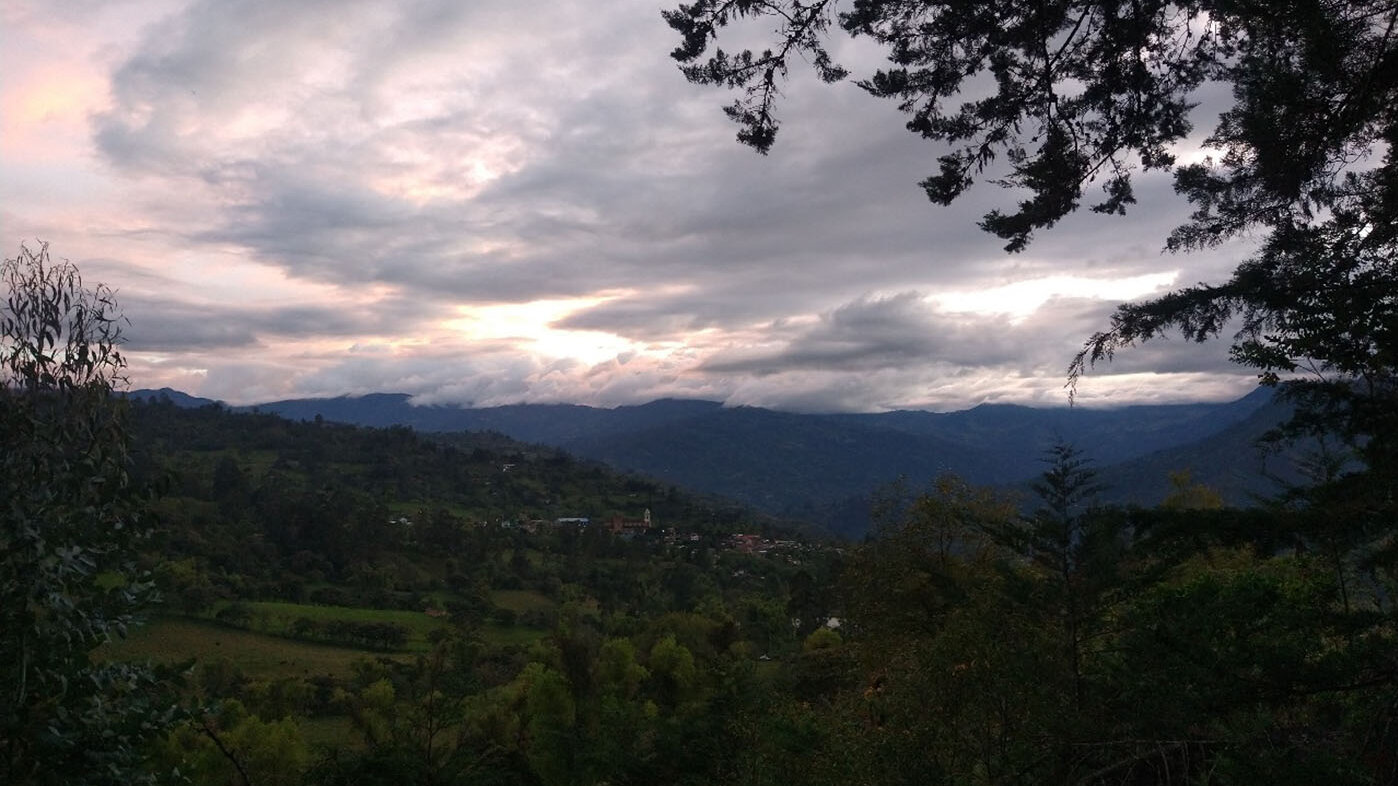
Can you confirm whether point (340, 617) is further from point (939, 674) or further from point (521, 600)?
point (939, 674)

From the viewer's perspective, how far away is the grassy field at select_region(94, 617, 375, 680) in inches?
1813

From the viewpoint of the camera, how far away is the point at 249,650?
50188 mm

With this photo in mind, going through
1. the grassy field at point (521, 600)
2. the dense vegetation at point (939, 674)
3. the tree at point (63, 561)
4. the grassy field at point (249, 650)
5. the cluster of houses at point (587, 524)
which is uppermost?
the tree at point (63, 561)

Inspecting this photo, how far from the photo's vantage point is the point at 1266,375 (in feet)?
20.3

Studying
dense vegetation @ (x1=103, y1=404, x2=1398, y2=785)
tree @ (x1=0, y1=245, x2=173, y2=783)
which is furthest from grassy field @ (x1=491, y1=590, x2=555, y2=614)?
tree @ (x1=0, y1=245, x2=173, y2=783)

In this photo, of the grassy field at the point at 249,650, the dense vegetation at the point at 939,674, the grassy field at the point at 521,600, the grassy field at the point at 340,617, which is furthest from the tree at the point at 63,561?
the grassy field at the point at 521,600

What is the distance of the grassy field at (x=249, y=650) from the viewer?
4606 centimetres

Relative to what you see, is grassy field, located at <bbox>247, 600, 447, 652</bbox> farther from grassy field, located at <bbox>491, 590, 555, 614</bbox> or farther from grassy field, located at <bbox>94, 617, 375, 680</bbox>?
grassy field, located at <bbox>491, 590, 555, 614</bbox>

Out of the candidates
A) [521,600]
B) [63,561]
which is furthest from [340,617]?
[63,561]

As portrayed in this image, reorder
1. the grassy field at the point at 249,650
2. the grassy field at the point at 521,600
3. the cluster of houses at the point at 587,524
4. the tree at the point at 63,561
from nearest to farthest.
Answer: the tree at the point at 63,561 < the grassy field at the point at 249,650 < the grassy field at the point at 521,600 < the cluster of houses at the point at 587,524

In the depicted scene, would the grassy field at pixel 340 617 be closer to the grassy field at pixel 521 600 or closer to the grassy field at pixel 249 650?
the grassy field at pixel 249 650

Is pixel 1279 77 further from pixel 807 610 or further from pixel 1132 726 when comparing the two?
pixel 807 610

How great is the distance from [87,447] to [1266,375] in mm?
7848

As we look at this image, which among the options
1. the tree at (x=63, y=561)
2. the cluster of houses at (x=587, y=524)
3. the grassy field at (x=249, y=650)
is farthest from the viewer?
the cluster of houses at (x=587, y=524)
